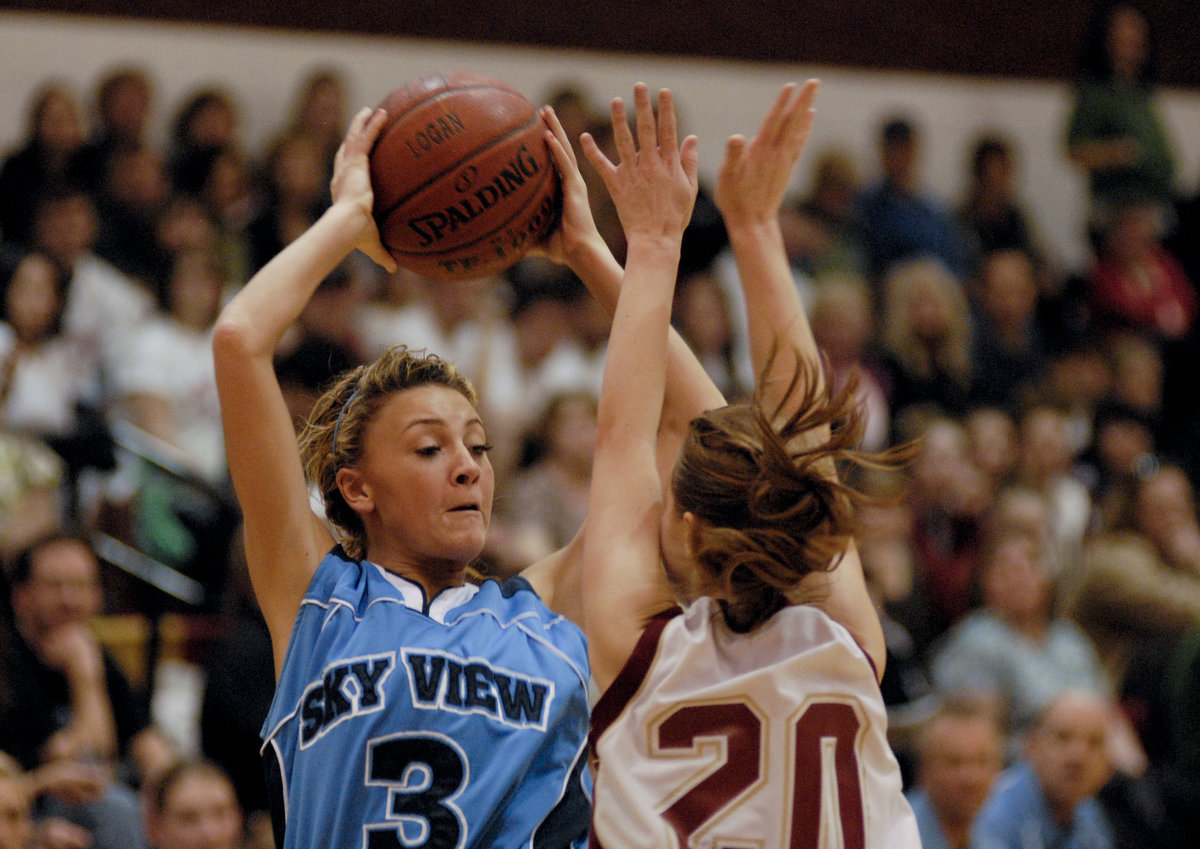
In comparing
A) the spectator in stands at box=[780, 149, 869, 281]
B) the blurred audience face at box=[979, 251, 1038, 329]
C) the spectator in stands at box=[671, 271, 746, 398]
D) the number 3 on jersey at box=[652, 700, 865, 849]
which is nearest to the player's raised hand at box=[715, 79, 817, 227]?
the number 3 on jersey at box=[652, 700, 865, 849]

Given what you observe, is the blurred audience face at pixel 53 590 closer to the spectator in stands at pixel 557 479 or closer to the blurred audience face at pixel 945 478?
the spectator in stands at pixel 557 479

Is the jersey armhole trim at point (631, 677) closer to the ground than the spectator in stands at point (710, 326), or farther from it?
farther from it

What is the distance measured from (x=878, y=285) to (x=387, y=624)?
6.57 meters

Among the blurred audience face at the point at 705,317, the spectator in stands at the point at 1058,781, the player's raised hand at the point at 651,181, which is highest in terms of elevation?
the player's raised hand at the point at 651,181

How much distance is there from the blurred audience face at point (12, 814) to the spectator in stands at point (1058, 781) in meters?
2.91

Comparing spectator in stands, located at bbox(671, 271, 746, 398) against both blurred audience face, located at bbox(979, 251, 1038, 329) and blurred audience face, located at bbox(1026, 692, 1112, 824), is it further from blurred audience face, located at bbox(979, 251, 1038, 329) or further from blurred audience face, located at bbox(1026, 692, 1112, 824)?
blurred audience face, located at bbox(1026, 692, 1112, 824)

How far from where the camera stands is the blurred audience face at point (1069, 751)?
5035mm

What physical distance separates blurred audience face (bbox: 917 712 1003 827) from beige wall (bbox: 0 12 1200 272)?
497 cm

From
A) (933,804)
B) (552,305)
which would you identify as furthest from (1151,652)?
(552,305)

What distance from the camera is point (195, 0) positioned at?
27.7 feet

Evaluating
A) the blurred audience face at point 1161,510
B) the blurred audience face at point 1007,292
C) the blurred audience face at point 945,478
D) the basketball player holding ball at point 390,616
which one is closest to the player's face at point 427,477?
the basketball player holding ball at point 390,616

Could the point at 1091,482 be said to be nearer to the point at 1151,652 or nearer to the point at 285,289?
the point at 1151,652

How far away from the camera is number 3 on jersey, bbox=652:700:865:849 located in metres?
2.25

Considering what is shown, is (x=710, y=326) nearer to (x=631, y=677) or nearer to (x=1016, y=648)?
(x=1016, y=648)
